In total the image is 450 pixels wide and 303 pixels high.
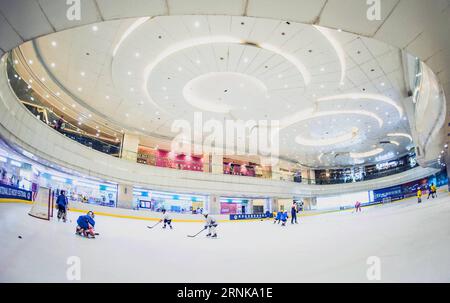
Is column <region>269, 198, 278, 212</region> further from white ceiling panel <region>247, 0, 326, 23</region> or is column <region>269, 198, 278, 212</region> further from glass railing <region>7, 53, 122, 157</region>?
white ceiling panel <region>247, 0, 326, 23</region>

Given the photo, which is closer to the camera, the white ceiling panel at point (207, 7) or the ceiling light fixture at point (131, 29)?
the white ceiling panel at point (207, 7)

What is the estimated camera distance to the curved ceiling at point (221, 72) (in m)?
9.66

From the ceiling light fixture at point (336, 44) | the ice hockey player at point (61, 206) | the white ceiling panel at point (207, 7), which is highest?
the ceiling light fixture at point (336, 44)

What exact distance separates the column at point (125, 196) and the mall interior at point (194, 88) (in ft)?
0.49

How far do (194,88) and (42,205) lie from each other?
9.26 meters

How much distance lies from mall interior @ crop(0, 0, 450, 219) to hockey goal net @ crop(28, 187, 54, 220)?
18 cm

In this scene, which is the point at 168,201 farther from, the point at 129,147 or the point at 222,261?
Answer: the point at 222,261

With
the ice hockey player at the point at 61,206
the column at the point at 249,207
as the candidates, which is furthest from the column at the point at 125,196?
the column at the point at 249,207

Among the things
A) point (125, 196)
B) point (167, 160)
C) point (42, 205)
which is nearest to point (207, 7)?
point (42, 205)

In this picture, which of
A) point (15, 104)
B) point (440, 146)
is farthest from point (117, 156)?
point (440, 146)

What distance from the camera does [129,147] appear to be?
68.5 feet

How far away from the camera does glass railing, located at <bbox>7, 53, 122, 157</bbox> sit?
34.4ft

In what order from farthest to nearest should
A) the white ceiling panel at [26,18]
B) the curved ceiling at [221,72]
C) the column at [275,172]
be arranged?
the column at [275,172], the curved ceiling at [221,72], the white ceiling panel at [26,18]

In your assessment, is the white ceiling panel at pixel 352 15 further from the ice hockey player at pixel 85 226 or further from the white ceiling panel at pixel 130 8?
the ice hockey player at pixel 85 226
